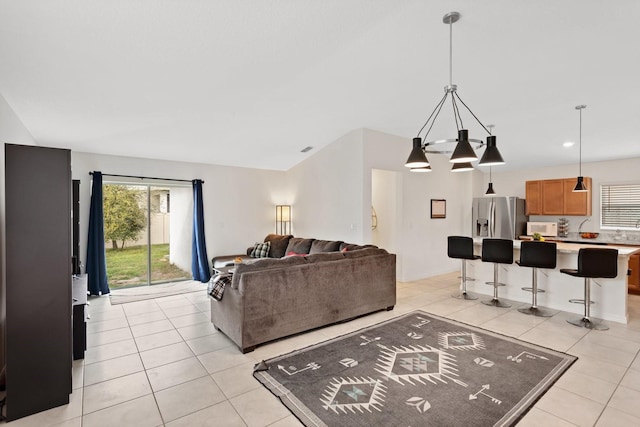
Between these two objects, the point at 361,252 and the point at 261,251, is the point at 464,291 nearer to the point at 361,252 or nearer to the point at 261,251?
the point at 361,252

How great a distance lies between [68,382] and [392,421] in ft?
8.07

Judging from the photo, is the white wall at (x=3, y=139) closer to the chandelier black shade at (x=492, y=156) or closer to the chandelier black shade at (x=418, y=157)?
the chandelier black shade at (x=418, y=157)

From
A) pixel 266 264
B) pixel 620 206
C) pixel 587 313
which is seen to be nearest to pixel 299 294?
pixel 266 264

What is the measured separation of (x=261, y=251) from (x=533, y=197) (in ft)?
20.0

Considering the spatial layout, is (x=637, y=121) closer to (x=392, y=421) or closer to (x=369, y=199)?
(x=369, y=199)

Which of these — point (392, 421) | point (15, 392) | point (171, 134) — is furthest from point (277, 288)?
point (171, 134)

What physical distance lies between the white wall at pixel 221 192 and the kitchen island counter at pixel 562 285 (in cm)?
459

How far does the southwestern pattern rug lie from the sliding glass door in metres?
4.40

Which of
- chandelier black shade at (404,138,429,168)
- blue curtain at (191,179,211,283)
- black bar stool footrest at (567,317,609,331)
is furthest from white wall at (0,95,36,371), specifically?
black bar stool footrest at (567,317,609,331)

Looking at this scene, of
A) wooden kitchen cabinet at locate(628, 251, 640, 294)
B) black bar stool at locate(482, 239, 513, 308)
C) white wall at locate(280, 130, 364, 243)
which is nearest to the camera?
black bar stool at locate(482, 239, 513, 308)

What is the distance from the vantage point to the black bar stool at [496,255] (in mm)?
4762

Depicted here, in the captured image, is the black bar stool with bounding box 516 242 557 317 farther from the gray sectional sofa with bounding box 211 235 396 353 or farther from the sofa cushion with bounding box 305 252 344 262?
the sofa cushion with bounding box 305 252 344 262

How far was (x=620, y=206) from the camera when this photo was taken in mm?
6117

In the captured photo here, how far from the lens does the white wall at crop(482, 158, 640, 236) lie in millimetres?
6039
